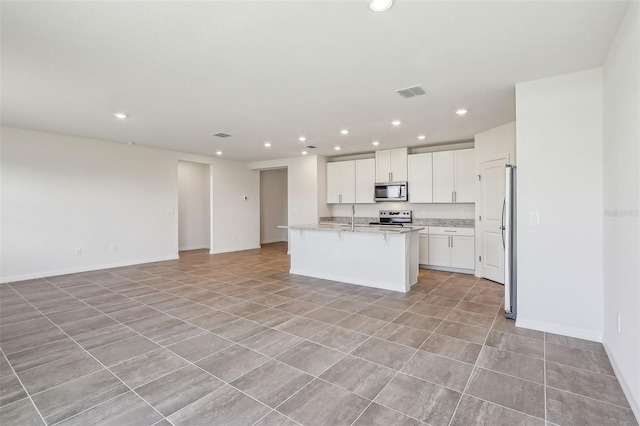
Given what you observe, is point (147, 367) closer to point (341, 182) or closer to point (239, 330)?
point (239, 330)

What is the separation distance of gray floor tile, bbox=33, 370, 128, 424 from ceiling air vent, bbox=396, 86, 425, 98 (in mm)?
3619

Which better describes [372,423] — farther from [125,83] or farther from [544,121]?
[125,83]

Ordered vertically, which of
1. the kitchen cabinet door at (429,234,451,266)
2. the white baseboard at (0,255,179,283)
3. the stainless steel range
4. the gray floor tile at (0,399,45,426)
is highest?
the stainless steel range

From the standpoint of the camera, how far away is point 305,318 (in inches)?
134

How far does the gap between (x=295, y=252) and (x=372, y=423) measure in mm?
3994

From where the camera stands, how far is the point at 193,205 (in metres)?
8.98

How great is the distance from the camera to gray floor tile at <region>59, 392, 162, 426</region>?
1.77 meters

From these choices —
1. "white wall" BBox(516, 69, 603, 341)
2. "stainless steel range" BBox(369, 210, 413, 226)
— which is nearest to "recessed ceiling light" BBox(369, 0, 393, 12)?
"white wall" BBox(516, 69, 603, 341)

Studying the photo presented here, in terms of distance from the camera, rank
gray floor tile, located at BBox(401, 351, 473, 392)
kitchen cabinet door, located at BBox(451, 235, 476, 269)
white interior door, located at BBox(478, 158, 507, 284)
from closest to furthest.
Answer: gray floor tile, located at BBox(401, 351, 473, 392)
white interior door, located at BBox(478, 158, 507, 284)
kitchen cabinet door, located at BBox(451, 235, 476, 269)

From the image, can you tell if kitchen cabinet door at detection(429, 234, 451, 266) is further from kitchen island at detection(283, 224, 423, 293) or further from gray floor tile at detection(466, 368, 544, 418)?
gray floor tile at detection(466, 368, 544, 418)

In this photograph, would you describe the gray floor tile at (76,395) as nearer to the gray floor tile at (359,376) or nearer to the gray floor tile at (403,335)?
the gray floor tile at (359,376)

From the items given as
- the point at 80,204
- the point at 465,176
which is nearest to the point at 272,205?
the point at 80,204

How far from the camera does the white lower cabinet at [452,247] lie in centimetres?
559

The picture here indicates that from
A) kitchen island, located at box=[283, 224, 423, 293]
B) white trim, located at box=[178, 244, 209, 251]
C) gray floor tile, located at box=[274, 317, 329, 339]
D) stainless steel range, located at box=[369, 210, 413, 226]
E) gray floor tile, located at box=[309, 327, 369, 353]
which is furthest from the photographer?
white trim, located at box=[178, 244, 209, 251]
